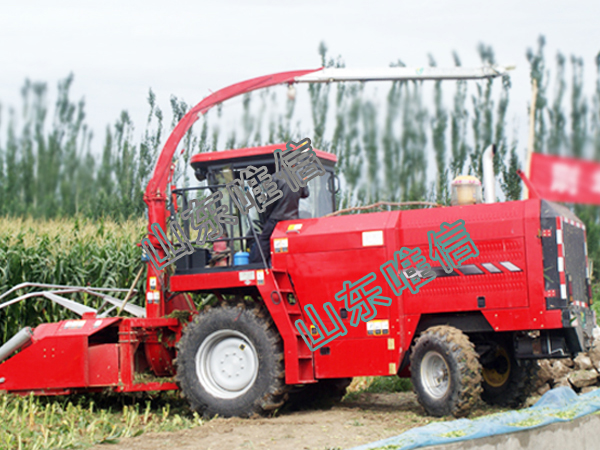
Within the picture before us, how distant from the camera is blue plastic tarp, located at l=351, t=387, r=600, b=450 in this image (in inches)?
202

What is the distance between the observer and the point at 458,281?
7.72 metres

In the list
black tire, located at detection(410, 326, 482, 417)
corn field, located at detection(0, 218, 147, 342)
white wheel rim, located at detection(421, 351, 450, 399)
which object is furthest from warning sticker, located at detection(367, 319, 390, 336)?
corn field, located at detection(0, 218, 147, 342)

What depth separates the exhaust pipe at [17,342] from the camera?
8.80 metres

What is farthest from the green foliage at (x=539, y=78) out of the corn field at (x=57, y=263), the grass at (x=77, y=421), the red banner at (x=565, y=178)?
the corn field at (x=57, y=263)

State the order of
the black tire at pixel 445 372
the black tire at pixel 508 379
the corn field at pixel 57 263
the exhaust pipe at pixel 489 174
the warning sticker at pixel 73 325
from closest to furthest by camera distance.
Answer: the black tire at pixel 445 372
the exhaust pipe at pixel 489 174
the black tire at pixel 508 379
the warning sticker at pixel 73 325
the corn field at pixel 57 263

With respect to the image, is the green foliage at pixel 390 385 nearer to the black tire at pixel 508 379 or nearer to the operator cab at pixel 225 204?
the black tire at pixel 508 379

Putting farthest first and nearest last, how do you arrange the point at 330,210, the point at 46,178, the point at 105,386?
the point at 46,178 → the point at 330,210 → the point at 105,386

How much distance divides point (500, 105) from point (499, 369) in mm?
2990

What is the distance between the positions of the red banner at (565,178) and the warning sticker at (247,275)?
322cm

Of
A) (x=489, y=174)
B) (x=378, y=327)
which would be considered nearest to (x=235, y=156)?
(x=378, y=327)

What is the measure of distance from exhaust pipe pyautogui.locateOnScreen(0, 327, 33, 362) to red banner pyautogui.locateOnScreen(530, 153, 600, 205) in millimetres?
6014

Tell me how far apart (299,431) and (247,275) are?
205cm

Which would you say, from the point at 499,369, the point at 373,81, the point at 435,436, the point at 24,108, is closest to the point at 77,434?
the point at 435,436

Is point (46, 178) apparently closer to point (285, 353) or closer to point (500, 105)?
point (285, 353)
